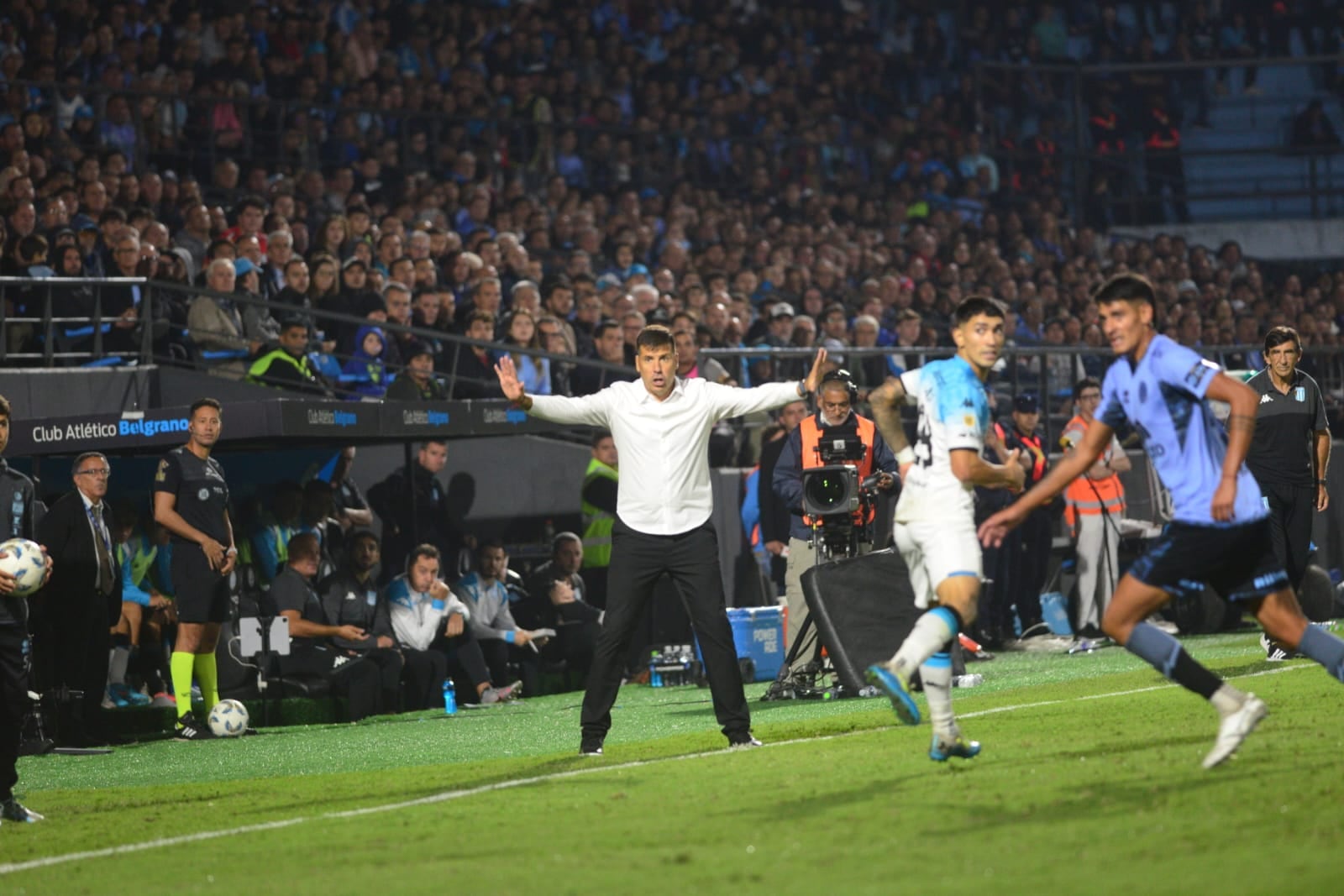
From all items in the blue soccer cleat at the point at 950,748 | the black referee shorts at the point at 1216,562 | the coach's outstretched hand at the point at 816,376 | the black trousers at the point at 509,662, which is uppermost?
the coach's outstretched hand at the point at 816,376

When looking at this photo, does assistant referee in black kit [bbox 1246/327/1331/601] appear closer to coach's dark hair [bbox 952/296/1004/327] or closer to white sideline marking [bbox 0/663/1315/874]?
white sideline marking [bbox 0/663/1315/874]

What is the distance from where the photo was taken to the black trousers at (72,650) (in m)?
12.5

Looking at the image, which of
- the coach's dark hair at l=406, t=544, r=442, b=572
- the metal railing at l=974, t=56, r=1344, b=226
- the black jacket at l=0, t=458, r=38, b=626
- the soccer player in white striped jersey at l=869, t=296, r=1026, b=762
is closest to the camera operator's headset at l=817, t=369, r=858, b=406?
the coach's dark hair at l=406, t=544, r=442, b=572

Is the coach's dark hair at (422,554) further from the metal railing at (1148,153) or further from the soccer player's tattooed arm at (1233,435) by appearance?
the metal railing at (1148,153)

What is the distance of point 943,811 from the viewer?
6.94 metres

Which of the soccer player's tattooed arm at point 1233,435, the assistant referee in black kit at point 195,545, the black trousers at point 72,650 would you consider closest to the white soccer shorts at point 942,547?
the soccer player's tattooed arm at point 1233,435

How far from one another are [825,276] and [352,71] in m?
6.55

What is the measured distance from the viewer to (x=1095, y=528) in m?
17.2

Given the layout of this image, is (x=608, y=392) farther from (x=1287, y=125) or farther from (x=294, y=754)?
(x=1287, y=125)

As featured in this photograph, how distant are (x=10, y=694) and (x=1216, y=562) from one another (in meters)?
5.32

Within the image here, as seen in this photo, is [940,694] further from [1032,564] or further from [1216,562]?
[1032,564]

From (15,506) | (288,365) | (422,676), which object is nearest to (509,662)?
(422,676)

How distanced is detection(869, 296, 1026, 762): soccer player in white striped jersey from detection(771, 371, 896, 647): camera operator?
4149mm

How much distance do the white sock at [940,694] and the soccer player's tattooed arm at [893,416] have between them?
0.89m
